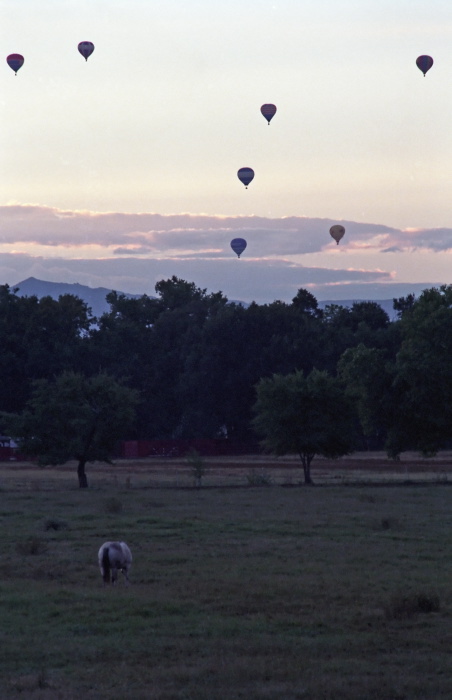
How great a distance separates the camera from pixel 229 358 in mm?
120750

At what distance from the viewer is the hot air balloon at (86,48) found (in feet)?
263

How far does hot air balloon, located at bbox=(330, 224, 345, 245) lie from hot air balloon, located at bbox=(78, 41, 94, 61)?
86.1 feet

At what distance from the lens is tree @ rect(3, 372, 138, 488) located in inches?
2244

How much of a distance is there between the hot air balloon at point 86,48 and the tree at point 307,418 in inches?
1367

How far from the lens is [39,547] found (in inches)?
1086

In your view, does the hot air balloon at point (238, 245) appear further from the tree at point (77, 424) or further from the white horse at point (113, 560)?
the white horse at point (113, 560)

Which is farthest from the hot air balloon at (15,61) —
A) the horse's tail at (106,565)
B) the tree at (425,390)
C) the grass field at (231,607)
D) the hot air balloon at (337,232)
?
the horse's tail at (106,565)

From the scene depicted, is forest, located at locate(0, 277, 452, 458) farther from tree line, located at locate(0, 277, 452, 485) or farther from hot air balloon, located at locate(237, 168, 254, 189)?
hot air balloon, located at locate(237, 168, 254, 189)

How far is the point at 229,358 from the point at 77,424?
2570 inches

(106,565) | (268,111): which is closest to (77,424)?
(106,565)

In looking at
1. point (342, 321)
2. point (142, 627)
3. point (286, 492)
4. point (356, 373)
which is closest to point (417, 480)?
point (356, 373)

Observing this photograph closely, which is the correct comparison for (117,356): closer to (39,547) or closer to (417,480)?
(417,480)

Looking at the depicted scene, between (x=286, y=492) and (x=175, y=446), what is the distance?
68.2 meters

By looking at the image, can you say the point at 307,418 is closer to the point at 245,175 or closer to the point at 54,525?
the point at 54,525
